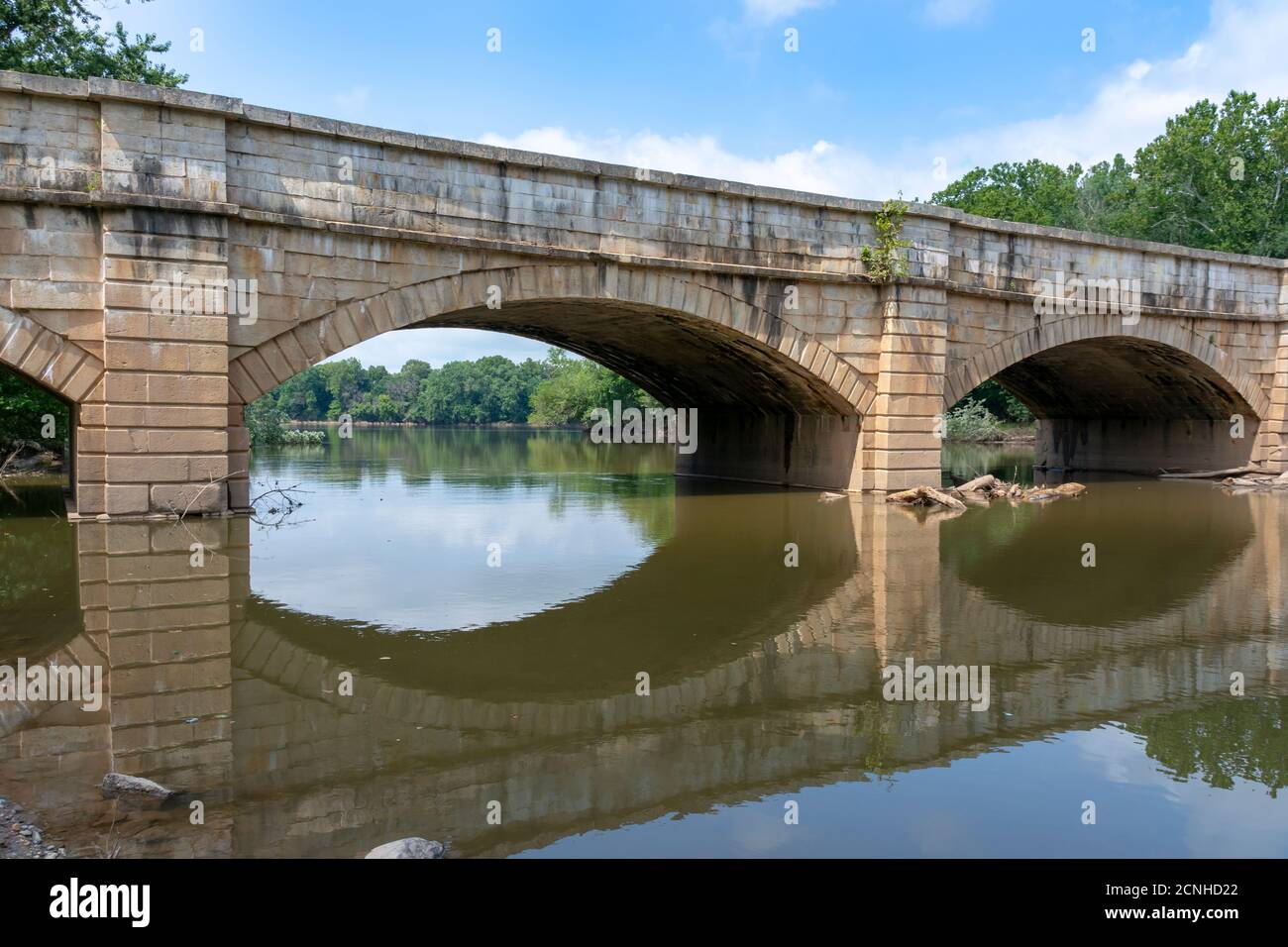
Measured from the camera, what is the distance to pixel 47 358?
1088 centimetres

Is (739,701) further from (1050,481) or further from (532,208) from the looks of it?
(1050,481)

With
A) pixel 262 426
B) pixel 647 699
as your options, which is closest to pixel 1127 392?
pixel 262 426

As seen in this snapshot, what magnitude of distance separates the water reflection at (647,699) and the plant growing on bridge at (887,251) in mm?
6666

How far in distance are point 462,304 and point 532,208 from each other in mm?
1690

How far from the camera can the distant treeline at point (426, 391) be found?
98062 mm

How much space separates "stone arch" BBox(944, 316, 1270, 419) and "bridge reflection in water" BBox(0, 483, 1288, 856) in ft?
28.2

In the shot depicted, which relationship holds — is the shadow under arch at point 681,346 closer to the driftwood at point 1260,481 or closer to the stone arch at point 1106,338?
the stone arch at point 1106,338

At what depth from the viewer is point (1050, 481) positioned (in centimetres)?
2417

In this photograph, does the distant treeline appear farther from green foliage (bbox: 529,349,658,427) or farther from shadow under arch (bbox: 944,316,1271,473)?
shadow under arch (bbox: 944,316,1271,473)

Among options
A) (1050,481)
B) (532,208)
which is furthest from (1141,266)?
(532,208)

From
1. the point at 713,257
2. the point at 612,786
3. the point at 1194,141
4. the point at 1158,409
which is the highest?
the point at 1194,141

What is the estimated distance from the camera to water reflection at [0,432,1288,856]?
3980 mm

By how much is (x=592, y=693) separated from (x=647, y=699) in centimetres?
32

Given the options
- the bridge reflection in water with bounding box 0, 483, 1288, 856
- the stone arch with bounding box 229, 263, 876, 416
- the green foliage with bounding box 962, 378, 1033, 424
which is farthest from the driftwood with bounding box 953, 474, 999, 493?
the green foliage with bounding box 962, 378, 1033, 424
